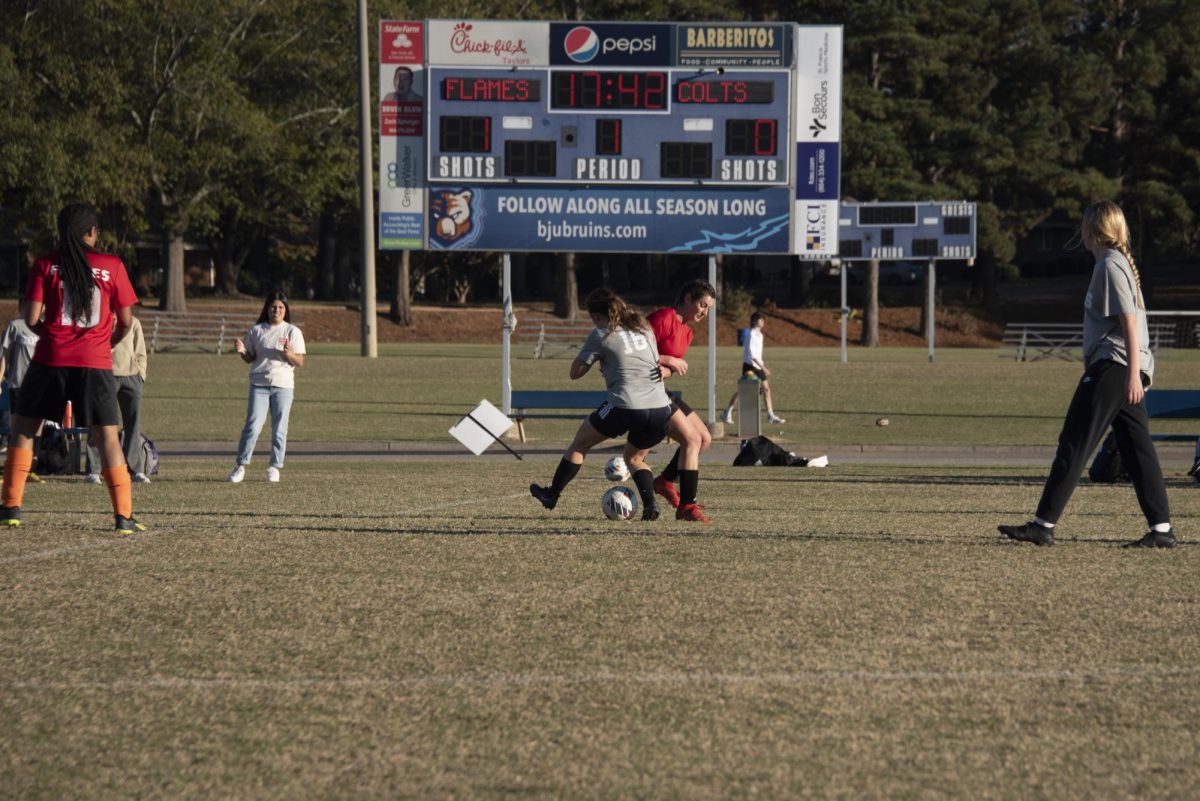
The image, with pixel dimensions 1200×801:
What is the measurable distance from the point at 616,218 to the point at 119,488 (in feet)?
60.5

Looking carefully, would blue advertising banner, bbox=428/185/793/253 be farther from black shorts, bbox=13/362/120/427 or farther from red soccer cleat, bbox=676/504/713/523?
black shorts, bbox=13/362/120/427

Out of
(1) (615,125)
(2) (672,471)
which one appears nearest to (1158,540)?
(2) (672,471)

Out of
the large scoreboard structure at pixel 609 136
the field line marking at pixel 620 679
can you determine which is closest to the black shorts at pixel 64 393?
the field line marking at pixel 620 679

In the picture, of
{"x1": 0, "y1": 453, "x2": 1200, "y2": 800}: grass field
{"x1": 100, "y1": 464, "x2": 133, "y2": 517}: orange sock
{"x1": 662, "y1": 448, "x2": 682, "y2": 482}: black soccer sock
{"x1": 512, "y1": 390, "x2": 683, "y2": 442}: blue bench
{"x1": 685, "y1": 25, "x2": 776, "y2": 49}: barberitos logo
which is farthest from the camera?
{"x1": 685, "y1": 25, "x2": 776, "y2": 49}: barberitos logo

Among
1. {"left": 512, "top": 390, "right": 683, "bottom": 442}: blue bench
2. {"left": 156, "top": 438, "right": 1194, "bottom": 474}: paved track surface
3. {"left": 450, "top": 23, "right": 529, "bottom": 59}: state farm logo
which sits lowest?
{"left": 156, "top": 438, "right": 1194, "bottom": 474}: paved track surface

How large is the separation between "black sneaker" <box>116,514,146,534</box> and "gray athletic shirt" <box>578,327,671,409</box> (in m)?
3.17

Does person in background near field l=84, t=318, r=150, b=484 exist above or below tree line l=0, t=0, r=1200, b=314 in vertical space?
below

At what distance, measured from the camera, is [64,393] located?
1038 centimetres

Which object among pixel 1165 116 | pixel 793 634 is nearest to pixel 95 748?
pixel 793 634

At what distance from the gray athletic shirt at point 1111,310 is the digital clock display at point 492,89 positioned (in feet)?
62.2

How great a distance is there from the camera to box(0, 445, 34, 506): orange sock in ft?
34.9

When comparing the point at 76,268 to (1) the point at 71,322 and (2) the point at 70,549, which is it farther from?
(2) the point at 70,549

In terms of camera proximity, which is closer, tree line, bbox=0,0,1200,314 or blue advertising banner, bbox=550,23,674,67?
blue advertising banner, bbox=550,23,674,67

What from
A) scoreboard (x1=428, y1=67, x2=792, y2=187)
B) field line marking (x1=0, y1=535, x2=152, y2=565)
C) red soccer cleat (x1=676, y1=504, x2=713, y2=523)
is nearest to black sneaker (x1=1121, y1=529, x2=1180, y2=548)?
red soccer cleat (x1=676, y1=504, x2=713, y2=523)
